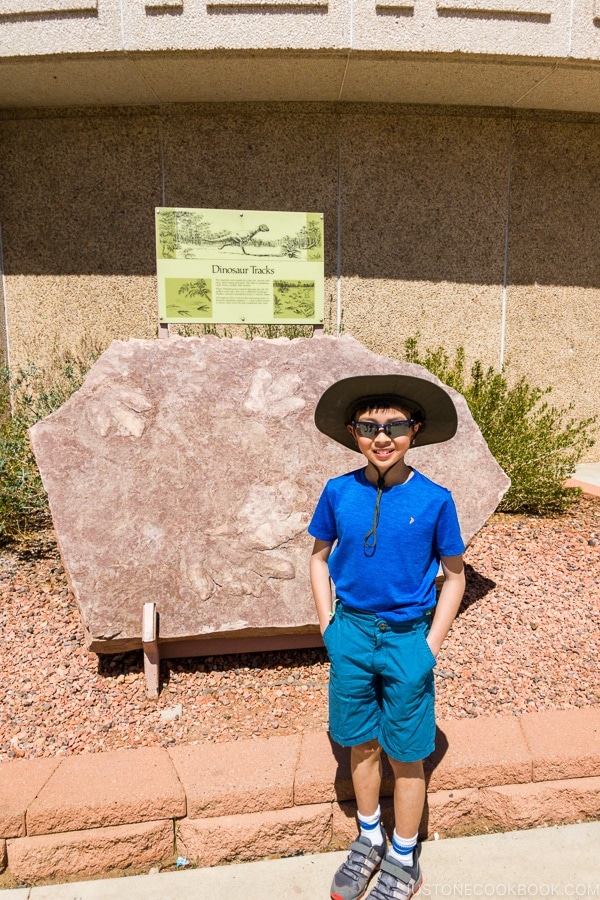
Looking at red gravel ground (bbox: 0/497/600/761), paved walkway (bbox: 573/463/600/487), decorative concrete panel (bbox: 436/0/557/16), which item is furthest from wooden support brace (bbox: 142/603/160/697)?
decorative concrete panel (bbox: 436/0/557/16)

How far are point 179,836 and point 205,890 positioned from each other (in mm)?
186

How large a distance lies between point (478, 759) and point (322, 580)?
91 cm

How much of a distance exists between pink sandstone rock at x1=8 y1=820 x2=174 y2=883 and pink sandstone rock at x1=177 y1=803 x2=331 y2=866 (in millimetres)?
79

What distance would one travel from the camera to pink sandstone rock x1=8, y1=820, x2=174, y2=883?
216 centimetres

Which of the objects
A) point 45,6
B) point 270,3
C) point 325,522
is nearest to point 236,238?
point 270,3

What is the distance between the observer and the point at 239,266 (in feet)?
15.8

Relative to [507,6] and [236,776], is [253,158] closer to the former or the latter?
[507,6]

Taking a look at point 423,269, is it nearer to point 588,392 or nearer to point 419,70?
point 419,70

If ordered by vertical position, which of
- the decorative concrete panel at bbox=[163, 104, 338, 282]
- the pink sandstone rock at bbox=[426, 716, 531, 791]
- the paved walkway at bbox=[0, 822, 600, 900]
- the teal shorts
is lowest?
the paved walkway at bbox=[0, 822, 600, 900]

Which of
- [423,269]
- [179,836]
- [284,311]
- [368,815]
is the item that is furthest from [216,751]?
[423,269]

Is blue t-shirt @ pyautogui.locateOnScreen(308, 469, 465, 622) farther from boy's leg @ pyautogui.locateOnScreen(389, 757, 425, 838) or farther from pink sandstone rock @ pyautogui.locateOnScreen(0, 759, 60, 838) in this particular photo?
pink sandstone rock @ pyautogui.locateOnScreen(0, 759, 60, 838)

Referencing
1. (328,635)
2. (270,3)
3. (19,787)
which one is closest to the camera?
(328,635)

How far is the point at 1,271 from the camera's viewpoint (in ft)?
22.7

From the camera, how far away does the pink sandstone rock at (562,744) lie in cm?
242
